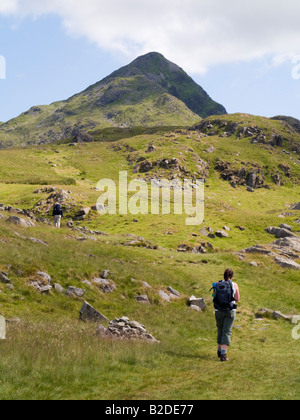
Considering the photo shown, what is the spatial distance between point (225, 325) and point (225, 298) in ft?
3.56

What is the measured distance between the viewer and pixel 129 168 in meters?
128

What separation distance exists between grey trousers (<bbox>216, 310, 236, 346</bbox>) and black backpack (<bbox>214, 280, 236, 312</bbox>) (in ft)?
0.67

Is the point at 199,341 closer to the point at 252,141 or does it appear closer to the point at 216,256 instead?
the point at 216,256

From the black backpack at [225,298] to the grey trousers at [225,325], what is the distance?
21 cm

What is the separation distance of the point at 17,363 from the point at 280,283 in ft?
81.5

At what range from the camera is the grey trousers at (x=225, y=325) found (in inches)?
474

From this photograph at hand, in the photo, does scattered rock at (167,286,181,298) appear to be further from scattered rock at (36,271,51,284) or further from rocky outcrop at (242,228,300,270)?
rocky outcrop at (242,228,300,270)

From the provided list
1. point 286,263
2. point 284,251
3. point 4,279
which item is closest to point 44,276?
point 4,279

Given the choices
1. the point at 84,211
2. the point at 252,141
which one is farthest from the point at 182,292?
the point at 252,141

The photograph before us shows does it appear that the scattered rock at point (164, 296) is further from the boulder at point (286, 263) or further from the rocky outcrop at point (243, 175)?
the rocky outcrop at point (243, 175)

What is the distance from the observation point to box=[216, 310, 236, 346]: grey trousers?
12.0 meters

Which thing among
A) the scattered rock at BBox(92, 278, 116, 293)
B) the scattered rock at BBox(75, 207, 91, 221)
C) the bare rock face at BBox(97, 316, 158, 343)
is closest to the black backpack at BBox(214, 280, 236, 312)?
the bare rock face at BBox(97, 316, 158, 343)

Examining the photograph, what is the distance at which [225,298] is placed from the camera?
12219mm

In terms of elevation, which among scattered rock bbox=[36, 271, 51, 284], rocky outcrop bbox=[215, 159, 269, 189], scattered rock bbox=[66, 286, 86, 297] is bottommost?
scattered rock bbox=[66, 286, 86, 297]
